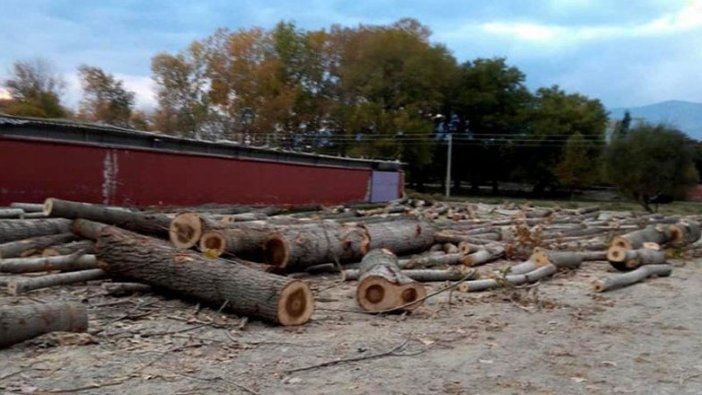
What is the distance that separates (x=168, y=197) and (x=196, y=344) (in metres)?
16.8

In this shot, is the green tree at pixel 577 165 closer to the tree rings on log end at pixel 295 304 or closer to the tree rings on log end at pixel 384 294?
the tree rings on log end at pixel 384 294

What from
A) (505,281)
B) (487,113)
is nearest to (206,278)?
(505,281)

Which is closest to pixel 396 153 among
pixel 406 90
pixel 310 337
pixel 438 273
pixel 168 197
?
pixel 406 90

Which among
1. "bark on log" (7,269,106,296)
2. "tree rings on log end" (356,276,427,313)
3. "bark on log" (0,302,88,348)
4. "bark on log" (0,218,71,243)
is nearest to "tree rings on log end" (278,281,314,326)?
"tree rings on log end" (356,276,427,313)

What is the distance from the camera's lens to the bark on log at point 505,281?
9438 mm

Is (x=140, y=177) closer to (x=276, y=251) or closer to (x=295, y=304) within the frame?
(x=276, y=251)

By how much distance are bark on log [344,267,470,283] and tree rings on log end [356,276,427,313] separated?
1965mm

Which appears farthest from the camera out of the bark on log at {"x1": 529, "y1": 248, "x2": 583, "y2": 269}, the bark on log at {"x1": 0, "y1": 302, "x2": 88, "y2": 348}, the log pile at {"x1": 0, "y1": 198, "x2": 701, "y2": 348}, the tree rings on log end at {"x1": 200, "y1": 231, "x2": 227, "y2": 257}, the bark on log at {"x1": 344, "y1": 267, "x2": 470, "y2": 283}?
the bark on log at {"x1": 529, "y1": 248, "x2": 583, "y2": 269}

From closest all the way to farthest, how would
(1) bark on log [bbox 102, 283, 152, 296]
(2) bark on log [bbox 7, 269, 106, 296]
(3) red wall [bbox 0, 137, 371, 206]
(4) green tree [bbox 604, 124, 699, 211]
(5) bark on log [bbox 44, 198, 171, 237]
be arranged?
(2) bark on log [bbox 7, 269, 106, 296]
(1) bark on log [bbox 102, 283, 152, 296]
(5) bark on log [bbox 44, 198, 171, 237]
(3) red wall [bbox 0, 137, 371, 206]
(4) green tree [bbox 604, 124, 699, 211]

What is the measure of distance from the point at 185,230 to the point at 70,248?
1.72 metres

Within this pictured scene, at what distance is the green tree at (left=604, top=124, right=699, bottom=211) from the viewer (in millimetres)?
25953

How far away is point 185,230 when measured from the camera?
986cm

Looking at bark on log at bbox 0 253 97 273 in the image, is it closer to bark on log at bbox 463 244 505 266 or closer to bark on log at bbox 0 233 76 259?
bark on log at bbox 0 233 76 259

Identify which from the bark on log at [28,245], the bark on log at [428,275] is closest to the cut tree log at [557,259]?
the bark on log at [428,275]
